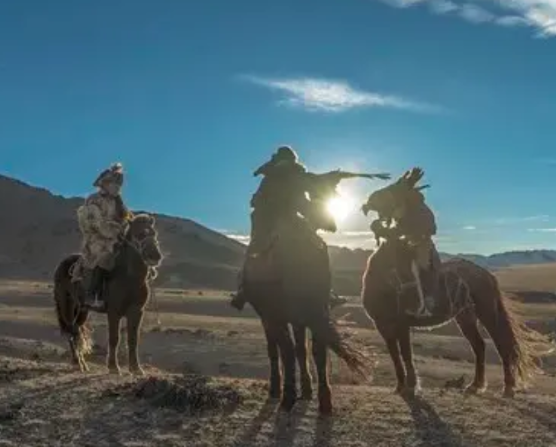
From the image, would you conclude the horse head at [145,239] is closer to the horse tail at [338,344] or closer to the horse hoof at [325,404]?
the horse tail at [338,344]

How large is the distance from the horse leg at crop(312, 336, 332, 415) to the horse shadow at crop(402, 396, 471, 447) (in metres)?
0.94

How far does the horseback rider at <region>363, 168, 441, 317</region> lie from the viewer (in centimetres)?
1105

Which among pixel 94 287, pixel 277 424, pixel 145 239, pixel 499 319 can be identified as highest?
pixel 145 239

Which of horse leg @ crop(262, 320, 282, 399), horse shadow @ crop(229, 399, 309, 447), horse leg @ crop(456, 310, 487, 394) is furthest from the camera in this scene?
horse leg @ crop(456, 310, 487, 394)

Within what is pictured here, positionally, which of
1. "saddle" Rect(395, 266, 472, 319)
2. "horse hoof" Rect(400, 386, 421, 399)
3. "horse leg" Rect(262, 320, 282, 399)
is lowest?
"horse hoof" Rect(400, 386, 421, 399)

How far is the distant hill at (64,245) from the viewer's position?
7738 cm

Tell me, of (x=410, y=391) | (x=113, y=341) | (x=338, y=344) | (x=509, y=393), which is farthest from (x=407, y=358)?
(x=113, y=341)


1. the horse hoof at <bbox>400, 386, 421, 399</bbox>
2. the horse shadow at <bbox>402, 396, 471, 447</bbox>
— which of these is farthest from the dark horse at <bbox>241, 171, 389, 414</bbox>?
the horse hoof at <bbox>400, 386, 421, 399</bbox>

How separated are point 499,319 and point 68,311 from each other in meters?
7.20

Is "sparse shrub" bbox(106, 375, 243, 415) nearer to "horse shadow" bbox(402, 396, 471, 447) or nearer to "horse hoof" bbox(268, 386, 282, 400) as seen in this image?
"horse hoof" bbox(268, 386, 282, 400)

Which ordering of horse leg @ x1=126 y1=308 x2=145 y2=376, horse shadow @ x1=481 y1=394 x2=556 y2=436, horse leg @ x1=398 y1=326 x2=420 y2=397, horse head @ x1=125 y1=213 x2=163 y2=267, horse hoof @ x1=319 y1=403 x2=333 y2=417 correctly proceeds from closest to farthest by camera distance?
horse hoof @ x1=319 y1=403 x2=333 y2=417, horse shadow @ x1=481 y1=394 x2=556 y2=436, horse leg @ x1=398 y1=326 x2=420 y2=397, horse head @ x1=125 y1=213 x2=163 y2=267, horse leg @ x1=126 y1=308 x2=145 y2=376

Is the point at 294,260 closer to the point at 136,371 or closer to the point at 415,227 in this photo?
the point at 415,227

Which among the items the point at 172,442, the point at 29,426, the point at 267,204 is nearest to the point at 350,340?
the point at 267,204

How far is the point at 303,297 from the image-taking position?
9.00 meters
